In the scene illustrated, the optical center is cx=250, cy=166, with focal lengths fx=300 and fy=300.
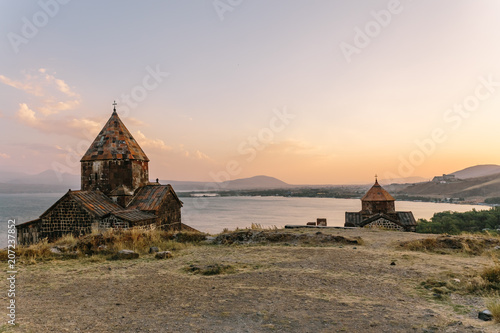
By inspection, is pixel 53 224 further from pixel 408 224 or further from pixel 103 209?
pixel 408 224

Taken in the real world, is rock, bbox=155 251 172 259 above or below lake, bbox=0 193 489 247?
above

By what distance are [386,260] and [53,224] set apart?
47.8 ft

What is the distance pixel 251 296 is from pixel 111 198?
533 inches

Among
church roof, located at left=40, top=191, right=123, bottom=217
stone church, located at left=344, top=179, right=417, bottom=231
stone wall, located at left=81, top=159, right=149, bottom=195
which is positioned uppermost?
stone wall, located at left=81, top=159, right=149, bottom=195

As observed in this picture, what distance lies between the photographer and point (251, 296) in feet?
16.9

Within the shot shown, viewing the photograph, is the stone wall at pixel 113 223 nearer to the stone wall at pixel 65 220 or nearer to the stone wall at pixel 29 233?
the stone wall at pixel 65 220

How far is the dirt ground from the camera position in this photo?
4035 millimetres

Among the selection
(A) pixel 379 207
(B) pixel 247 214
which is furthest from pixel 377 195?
(B) pixel 247 214

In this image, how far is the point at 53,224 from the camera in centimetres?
1443

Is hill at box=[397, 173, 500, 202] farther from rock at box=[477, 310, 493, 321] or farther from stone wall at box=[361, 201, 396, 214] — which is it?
rock at box=[477, 310, 493, 321]

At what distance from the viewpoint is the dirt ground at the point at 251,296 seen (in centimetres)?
404

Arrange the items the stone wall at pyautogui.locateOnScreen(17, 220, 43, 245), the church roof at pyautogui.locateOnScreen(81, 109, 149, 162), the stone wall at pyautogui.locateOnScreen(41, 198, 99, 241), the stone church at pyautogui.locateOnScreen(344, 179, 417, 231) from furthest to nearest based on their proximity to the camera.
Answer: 1. the stone church at pyautogui.locateOnScreen(344, 179, 417, 231)
2. the church roof at pyautogui.locateOnScreen(81, 109, 149, 162)
3. the stone wall at pyautogui.locateOnScreen(17, 220, 43, 245)
4. the stone wall at pyautogui.locateOnScreen(41, 198, 99, 241)

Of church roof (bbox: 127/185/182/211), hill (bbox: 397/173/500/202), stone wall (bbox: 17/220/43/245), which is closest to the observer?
stone wall (bbox: 17/220/43/245)

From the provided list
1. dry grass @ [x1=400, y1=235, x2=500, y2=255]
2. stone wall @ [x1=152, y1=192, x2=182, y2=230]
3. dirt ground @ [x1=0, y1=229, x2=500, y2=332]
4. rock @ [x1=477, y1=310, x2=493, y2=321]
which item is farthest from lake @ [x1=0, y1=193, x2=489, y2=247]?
rock @ [x1=477, y1=310, x2=493, y2=321]
